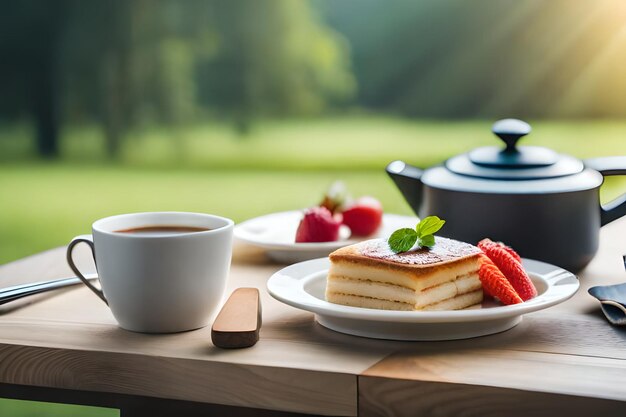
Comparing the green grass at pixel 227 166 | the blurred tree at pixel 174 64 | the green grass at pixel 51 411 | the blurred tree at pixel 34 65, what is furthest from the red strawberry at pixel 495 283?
the blurred tree at pixel 34 65

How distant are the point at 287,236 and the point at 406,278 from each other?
0.58m

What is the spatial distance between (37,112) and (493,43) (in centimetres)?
472

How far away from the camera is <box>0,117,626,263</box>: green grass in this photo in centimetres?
690

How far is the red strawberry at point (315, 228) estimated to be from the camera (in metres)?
1.48

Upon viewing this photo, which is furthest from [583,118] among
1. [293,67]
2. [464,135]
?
[293,67]

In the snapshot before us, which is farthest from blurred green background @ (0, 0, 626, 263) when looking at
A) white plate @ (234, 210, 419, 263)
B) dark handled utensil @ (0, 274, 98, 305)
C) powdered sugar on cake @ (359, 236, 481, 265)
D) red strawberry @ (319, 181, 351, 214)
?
powdered sugar on cake @ (359, 236, 481, 265)

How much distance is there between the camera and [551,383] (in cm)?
84

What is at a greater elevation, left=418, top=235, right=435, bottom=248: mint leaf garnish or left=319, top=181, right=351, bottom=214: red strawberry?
left=418, top=235, right=435, bottom=248: mint leaf garnish

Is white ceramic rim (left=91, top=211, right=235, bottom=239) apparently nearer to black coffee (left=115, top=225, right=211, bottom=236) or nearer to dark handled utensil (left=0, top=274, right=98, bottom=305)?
black coffee (left=115, top=225, right=211, bottom=236)

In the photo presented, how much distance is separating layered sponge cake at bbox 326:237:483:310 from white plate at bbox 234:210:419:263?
0.31m

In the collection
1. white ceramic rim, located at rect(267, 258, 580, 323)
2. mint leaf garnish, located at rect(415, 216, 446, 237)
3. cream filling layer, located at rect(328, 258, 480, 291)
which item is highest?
mint leaf garnish, located at rect(415, 216, 446, 237)

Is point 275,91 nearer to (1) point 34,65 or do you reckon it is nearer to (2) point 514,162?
(1) point 34,65

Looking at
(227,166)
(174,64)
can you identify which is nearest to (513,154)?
(227,166)

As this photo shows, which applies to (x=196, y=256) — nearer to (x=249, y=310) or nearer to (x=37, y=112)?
(x=249, y=310)
